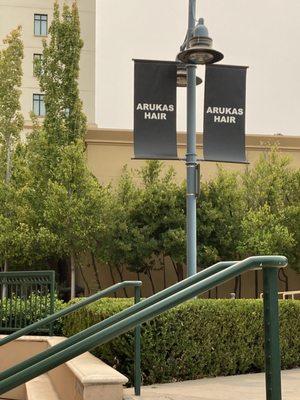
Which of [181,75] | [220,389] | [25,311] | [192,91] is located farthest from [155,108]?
[220,389]

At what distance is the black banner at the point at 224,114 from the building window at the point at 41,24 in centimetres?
3811

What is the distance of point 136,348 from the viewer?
561cm

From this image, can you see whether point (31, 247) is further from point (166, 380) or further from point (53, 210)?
point (166, 380)

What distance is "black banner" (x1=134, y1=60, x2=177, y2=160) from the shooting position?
934 cm

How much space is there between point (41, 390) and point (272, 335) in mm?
4004

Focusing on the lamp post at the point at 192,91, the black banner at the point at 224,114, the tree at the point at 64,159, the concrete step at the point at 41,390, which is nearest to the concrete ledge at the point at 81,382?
the concrete step at the point at 41,390

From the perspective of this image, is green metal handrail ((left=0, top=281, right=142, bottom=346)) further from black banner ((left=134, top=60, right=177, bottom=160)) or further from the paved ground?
black banner ((left=134, top=60, right=177, bottom=160))

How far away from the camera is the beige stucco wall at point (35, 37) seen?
44625 millimetres

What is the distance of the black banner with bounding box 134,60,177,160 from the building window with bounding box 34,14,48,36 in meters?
38.0

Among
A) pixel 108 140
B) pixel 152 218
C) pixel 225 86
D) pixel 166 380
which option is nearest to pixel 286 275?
pixel 152 218

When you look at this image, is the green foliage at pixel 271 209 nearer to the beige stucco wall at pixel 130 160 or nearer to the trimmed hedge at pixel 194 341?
the beige stucco wall at pixel 130 160

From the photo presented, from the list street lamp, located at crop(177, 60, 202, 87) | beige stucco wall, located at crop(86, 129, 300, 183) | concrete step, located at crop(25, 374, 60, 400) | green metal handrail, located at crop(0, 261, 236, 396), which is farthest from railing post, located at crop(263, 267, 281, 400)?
beige stucco wall, located at crop(86, 129, 300, 183)

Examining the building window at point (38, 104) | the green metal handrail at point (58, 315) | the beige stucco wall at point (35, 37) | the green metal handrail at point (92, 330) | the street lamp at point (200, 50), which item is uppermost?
the beige stucco wall at point (35, 37)

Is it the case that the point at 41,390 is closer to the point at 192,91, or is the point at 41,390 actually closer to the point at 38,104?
the point at 192,91
